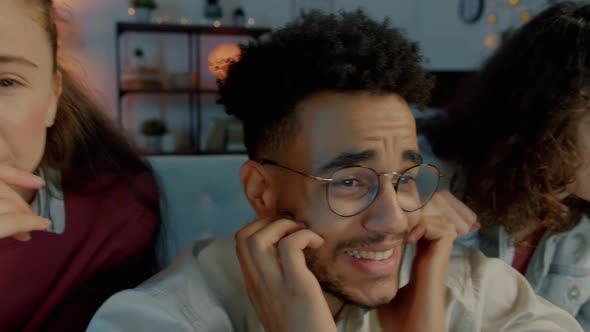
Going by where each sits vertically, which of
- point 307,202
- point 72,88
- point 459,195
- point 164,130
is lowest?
point 164,130

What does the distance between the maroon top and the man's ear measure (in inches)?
14.7

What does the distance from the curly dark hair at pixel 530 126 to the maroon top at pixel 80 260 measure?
2.67 feet

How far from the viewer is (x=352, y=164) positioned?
788mm

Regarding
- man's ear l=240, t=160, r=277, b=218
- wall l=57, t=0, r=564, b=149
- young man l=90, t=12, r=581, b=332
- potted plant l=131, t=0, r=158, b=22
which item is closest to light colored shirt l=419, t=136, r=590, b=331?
young man l=90, t=12, r=581, b=332

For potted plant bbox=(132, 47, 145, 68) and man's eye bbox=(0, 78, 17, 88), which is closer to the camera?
man's eye bbox=(0, 78, 17, 88)

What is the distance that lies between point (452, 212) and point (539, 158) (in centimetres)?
25

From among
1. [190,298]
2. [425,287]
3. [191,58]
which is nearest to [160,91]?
[191,58]

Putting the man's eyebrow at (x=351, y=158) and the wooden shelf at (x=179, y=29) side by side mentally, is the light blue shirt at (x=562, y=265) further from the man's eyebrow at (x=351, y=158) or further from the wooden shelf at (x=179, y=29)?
the wooden shelf at (x=179, y=29)

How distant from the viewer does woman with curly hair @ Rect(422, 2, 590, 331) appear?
108cm

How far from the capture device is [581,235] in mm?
1226

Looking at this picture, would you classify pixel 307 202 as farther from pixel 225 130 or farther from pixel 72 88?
pixel 225 130

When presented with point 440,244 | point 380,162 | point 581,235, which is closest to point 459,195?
point 581,235

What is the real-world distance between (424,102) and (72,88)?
79 cm

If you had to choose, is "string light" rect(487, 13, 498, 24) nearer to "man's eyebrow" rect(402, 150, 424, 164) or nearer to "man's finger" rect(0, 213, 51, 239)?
"man's eyebrow" rect(402, 150, 424, 164)
